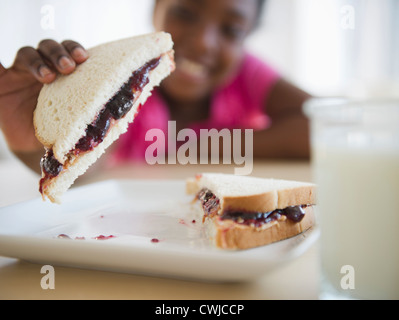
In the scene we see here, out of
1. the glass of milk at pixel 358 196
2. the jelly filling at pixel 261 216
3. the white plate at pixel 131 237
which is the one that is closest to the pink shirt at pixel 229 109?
the white plate at pixel 131 237

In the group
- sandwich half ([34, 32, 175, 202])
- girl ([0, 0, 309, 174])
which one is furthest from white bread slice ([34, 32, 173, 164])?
girl ([0, 0, 309, 174])

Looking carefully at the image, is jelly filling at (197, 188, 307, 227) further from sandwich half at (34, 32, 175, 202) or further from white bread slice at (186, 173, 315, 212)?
sandwich half at (34, 32, 175, 202)

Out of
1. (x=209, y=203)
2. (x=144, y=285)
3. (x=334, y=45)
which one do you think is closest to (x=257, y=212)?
(x=209, y=203)

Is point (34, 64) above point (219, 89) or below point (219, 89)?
below

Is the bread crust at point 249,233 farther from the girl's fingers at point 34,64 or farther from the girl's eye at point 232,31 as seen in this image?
the girl's eye at point 232,31

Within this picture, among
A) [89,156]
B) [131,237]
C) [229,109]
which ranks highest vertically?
[229,109]

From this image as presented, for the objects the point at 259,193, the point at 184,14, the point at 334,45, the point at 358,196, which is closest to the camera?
the point at 358,196

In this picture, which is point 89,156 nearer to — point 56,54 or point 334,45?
point 56,54

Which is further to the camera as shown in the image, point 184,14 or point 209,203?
point 184,14

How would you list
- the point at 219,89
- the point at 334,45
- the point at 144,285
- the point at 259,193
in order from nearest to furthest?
the point at 144,285 → the point at 259,193 → the point at 219,89 → the point at 334,45
